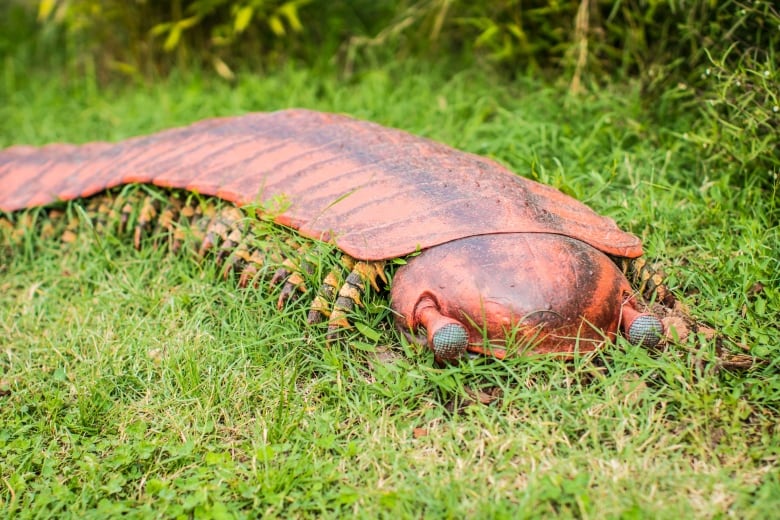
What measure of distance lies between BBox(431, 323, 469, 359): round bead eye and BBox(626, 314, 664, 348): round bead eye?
20.3 inches

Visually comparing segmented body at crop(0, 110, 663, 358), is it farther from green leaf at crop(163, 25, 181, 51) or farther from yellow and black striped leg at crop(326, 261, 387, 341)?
green leaf at crop(163, 25, 181, 51)

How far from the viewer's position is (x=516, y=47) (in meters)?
4.49

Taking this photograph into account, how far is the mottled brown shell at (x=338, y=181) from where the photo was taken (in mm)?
2592

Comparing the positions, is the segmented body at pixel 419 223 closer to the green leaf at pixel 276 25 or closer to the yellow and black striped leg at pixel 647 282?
the yellow and black striped leg at pixel 647 282

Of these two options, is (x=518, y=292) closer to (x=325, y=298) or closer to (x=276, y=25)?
(x=325, y=298)

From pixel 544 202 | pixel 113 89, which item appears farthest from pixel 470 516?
pixel 113 89

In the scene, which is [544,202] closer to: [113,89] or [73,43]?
[113,89]

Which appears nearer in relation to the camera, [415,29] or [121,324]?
[121,324]

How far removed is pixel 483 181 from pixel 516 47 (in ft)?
6.50

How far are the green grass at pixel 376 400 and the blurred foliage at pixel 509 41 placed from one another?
0.28m

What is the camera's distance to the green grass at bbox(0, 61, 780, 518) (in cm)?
217

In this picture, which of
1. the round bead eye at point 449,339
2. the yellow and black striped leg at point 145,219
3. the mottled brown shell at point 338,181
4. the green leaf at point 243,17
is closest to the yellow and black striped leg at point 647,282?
the mottled brown shell at point 338,181

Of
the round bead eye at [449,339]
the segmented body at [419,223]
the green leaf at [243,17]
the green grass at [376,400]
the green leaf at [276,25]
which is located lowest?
the green grass at [376,400]

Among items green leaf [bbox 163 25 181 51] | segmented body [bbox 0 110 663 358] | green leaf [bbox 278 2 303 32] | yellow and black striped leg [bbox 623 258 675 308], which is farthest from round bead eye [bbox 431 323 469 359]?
green leaf [bbox 163 25 181 51]
